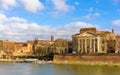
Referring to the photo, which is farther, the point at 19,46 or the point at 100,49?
the point at 19,46

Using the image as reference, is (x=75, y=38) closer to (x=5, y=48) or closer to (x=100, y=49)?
(x=100, y=49)

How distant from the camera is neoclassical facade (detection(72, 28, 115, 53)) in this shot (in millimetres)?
101188

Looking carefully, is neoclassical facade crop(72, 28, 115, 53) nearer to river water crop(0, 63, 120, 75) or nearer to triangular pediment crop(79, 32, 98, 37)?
triangular pediment crop(79, 32, 98, 37)

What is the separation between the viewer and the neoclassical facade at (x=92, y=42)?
10119 cm

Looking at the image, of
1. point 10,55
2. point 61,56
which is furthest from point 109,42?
Result: point 10,55

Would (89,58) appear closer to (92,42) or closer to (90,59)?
(90,59)

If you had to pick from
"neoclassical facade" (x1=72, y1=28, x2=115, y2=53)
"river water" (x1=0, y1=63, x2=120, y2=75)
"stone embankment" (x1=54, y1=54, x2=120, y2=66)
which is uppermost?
"neoclassical facade" (x1=72, y1=28, x2=115, y2=53)

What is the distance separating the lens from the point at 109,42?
102 meters

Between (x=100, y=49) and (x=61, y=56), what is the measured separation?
16546mm

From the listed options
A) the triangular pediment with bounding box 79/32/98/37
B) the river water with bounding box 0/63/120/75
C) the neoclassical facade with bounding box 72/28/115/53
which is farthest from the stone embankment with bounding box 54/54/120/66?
the triangular pediment with bounding box 79/32/98/37

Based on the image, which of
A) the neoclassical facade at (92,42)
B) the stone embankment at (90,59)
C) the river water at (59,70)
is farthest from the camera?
the neoclassical facade at (92,42)

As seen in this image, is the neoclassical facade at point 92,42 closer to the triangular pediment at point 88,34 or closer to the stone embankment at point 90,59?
the triangular pediment at point 88,34

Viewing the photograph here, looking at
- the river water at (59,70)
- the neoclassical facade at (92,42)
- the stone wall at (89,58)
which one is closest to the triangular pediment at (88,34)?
the neoclassical facade at (92,42)

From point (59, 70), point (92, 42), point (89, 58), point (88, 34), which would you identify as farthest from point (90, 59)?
point (59, 70)
